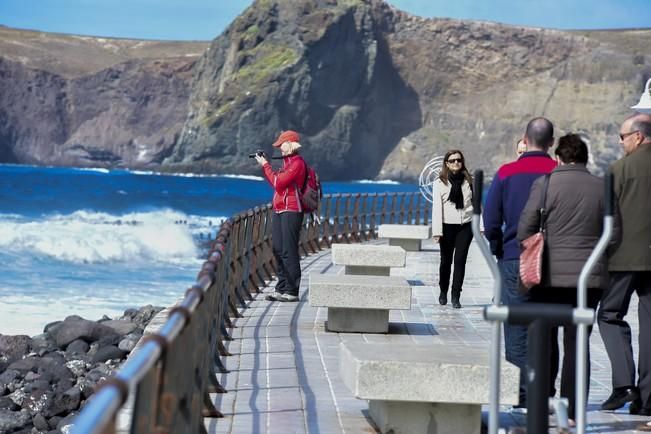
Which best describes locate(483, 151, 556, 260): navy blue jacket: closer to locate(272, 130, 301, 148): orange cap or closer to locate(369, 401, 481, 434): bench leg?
locate(369, 401, 481, 434): bench leg

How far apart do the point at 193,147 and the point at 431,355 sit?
18651cm

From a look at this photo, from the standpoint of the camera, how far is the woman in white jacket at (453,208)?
14.1 m

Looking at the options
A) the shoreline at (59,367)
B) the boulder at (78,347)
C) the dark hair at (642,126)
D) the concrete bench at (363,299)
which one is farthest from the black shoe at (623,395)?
the boulder at (78,347)

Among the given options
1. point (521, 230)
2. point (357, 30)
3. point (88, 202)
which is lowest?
point (88, 202)

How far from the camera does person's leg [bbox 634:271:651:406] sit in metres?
8.06

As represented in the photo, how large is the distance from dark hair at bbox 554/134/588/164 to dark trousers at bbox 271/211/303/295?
21.7ft

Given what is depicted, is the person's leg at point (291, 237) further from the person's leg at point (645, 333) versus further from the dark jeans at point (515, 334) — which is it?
the person's leg at point (645, 333)

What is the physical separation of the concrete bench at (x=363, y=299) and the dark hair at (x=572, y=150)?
4258 mm

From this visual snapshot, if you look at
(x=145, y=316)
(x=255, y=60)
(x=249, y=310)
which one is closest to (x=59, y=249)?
(x=145, y=316)

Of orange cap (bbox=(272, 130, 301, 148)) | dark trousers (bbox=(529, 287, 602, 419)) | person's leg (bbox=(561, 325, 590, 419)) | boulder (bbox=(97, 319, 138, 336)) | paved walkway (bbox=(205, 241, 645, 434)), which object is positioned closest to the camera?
dark trousers (bbox=(529, 287, 602, 419))

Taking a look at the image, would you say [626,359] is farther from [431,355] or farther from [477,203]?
[477,203]

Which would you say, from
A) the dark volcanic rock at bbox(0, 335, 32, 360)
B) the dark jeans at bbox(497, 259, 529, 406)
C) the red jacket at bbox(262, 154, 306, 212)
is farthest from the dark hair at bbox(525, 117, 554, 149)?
the dark volcanic rock at bbox(0, 335, 32, 360)

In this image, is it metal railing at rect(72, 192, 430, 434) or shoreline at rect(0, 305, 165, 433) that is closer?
metal railing at rect(72, 192, 430, 434)

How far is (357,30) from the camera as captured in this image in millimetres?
193375
